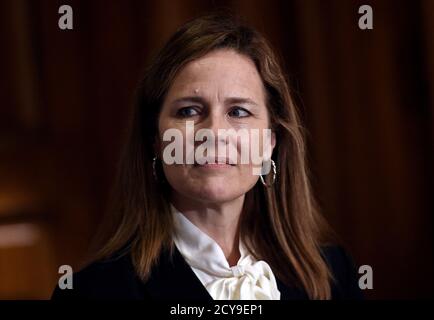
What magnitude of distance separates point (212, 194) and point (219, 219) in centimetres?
11

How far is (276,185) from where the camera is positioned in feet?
4.27

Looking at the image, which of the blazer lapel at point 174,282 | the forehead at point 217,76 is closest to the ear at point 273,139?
the forehead at point 217,76

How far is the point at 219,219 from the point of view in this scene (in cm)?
117

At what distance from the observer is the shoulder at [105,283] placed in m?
1.08

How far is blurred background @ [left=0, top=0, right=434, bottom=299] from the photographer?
1.37m

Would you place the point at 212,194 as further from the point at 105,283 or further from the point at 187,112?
the point at 105,283

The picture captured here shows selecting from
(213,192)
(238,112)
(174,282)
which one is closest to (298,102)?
(238,112)

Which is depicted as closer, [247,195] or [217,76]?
[217,76]

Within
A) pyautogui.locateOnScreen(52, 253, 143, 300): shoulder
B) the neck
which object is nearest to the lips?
the neck

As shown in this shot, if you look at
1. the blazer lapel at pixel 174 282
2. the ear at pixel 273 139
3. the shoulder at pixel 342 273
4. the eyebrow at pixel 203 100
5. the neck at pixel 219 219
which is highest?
the eyebrow at pixel 203 100

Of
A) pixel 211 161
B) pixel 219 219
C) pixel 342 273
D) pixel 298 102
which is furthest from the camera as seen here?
pixel 298 102

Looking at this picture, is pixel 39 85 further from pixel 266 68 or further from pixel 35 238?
pixel 266 68

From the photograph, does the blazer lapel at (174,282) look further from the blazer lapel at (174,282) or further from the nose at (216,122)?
the nose at (216,122)

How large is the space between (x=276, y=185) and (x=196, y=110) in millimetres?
317
